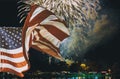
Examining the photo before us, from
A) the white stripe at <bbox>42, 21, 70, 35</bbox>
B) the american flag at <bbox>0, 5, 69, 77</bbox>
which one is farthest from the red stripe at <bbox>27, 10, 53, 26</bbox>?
the white stripe at <bbox>42, 21, 70, 35</bbox>

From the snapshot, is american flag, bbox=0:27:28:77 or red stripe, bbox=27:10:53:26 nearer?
american flag, bbox=0:27:28:77

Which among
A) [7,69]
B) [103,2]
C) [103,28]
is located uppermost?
[103,2]

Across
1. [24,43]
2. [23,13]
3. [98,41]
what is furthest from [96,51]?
[24,43]

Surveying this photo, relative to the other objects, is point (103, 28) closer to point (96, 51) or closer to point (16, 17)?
point (96, 51)

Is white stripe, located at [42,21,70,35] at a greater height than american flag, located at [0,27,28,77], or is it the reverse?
white stripe, located at [42,21,70,35]

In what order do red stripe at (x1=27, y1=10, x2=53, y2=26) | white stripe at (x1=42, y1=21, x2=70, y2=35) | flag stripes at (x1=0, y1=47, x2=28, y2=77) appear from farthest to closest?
white stripe at (x1=42, y1=21, x2=70, y2=35) < red stripe at (x1=27, y1=10, x2=53, y2=26) < flag stripes at (x1=0, y1=47, x2=28, y2=77)

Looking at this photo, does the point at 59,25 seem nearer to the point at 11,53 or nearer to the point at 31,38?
the point at 31,38

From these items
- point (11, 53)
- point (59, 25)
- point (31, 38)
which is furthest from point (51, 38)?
point (11, 53)

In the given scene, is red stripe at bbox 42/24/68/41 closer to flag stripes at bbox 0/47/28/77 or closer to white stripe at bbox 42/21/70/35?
white stripe at bbox 42/21/70/35

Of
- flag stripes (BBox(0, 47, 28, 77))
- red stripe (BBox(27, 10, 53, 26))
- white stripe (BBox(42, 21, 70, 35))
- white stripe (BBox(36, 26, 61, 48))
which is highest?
red stripe (BBox(27, 10, 53, 26))
